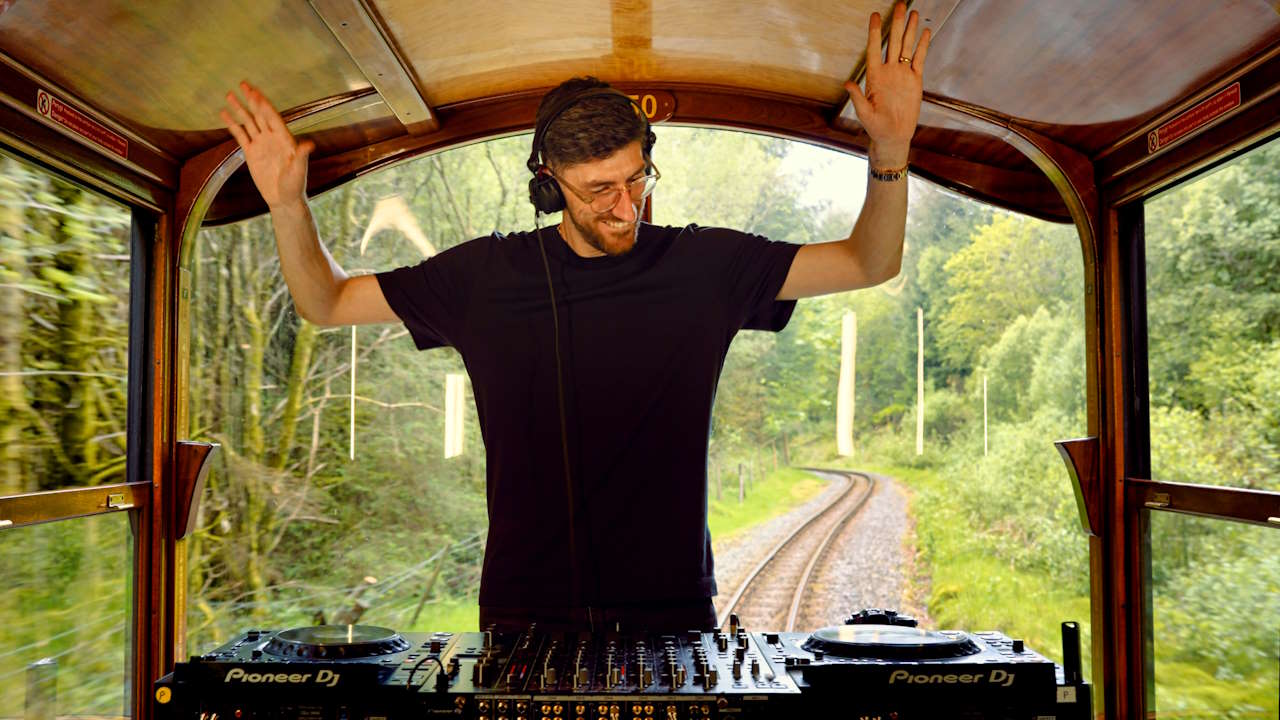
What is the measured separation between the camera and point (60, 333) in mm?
2451

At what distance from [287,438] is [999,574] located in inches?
105

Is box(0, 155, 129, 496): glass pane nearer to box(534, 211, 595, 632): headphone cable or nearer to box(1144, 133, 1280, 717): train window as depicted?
box(534, 211, 595, 632): headphone cable

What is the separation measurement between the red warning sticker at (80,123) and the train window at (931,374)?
1.67 m

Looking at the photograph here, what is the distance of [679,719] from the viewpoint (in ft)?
4.58

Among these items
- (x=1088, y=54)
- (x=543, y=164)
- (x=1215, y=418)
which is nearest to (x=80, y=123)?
(x=543, y=164)

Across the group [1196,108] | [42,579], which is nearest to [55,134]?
[42,579]

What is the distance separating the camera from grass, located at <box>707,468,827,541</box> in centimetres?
343

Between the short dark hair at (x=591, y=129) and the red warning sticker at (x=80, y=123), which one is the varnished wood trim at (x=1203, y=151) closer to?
the short dark hair at (x=591, y=129)

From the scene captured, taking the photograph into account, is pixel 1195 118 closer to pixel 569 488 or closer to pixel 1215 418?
pixel 1215 418

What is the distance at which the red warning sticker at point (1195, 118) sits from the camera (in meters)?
2.05

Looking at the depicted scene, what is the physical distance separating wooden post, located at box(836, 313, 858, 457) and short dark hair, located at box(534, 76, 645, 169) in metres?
1.63

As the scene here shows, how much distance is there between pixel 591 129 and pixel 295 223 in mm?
589

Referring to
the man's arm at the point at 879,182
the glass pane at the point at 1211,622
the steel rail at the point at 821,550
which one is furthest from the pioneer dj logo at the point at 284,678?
the steel rail at the point at 821,550

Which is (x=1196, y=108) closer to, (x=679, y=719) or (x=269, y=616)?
(x=679, y=719)
